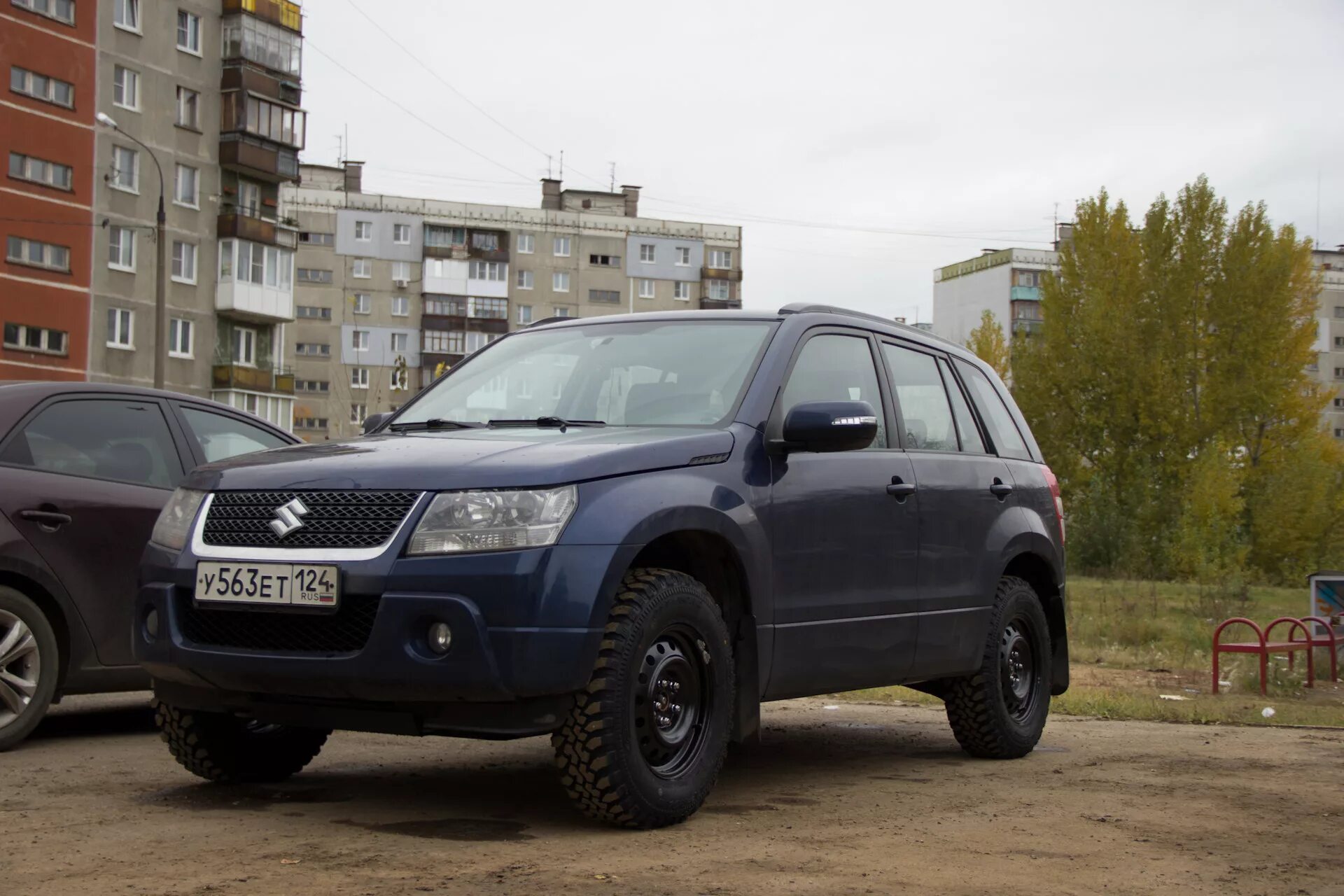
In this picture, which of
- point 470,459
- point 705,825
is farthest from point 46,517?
point 705,825

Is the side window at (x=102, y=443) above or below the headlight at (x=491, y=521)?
above

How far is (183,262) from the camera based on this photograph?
60688 mm

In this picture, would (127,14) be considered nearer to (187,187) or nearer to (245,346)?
(187,187)

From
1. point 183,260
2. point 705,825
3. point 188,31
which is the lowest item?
point 705,825

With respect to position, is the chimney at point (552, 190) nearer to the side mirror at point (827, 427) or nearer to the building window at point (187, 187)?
the building window at point (187, 187)

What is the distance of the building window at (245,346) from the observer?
207 feet

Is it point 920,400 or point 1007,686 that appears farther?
point 1007,686

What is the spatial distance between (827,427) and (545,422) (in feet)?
3.54

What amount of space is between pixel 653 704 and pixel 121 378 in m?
55.2

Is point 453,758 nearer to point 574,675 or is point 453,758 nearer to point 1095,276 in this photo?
point 574,675

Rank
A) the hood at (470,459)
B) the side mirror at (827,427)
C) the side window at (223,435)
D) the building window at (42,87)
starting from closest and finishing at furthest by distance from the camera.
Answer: the hood at (470,459)
the side mirror at (827,427)
the side window at (223,435)
the building window at (42,87)

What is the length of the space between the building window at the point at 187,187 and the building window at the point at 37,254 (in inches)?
264

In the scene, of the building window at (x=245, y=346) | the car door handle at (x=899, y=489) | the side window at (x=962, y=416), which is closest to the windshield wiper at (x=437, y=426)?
the car door handle at (x=899, y=489)

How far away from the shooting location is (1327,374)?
125938 millimetres
